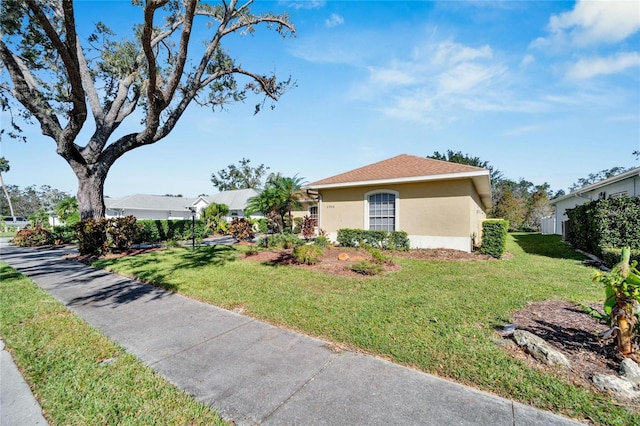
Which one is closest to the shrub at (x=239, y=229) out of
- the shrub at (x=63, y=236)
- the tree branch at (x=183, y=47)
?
the tree branch at (x=183, y=47)

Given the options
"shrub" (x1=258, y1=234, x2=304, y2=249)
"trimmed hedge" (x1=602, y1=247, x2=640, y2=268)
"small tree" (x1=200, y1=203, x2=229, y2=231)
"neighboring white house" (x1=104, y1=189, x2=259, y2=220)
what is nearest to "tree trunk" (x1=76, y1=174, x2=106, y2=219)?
"shrub" (x1=258, y1=234, x2=304, y2=249)

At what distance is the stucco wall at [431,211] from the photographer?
35.4 ft

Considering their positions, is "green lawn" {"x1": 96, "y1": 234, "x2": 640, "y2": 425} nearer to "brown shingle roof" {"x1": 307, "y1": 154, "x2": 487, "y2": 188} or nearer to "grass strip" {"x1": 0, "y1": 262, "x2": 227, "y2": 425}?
"grass strip" {"x1": 0, "y1": 262, "x2": 227, "y2": 425}

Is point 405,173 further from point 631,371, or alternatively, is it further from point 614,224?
point 631,371

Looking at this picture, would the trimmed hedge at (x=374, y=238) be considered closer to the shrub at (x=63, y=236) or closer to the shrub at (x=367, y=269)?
the shrub at (x=367, y=269)

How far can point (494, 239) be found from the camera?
401 inches

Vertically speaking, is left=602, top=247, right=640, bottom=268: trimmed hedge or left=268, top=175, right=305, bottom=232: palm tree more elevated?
left=268, top=175, right=305, bottom=232: palm tree

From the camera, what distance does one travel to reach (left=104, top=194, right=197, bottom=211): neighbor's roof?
3206 centimetres

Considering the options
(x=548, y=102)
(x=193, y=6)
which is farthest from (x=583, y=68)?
(x=193, y=6)

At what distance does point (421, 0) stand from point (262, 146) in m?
12.1

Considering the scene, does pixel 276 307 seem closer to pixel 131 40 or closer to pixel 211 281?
pixel 211 281

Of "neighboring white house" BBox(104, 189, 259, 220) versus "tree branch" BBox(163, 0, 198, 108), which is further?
"neighboring white house" BBox(104, 189, 259, 220)

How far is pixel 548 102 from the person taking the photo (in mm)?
10680

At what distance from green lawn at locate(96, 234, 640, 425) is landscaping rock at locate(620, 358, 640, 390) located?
1.42ft
